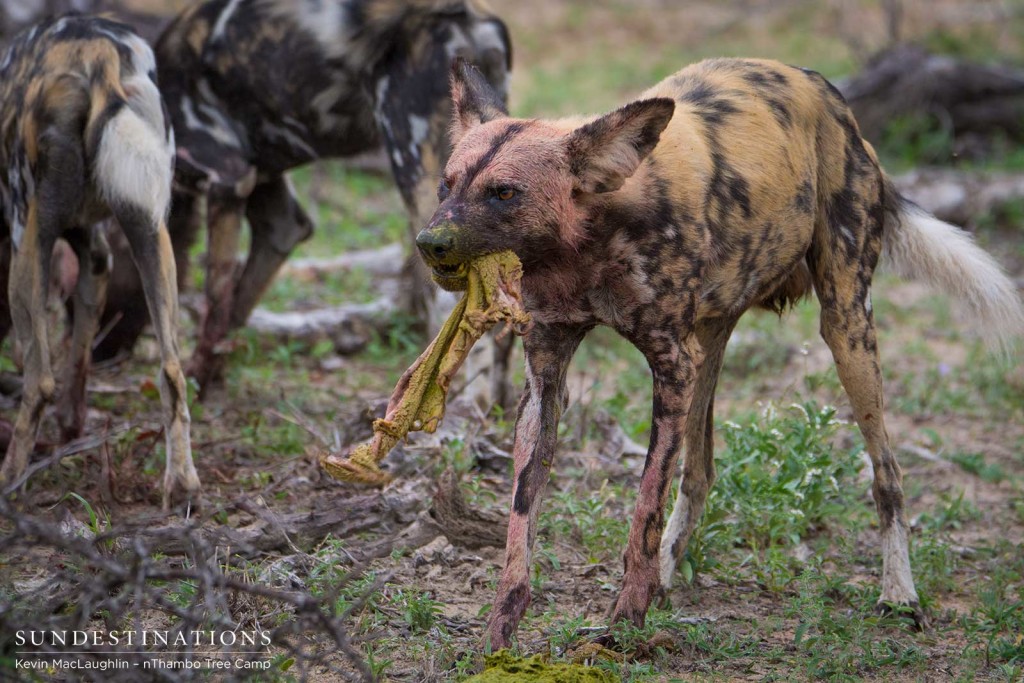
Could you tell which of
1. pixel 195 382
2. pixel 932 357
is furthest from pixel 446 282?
pixel 932 357

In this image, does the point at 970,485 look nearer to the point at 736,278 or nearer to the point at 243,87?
the point at 736,278

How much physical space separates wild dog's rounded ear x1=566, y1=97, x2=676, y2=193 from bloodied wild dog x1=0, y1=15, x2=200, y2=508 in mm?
1728

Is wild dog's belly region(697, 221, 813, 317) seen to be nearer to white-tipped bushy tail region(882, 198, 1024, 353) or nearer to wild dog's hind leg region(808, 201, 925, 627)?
wild dog's hind leg region(808, 201, 925, 627)

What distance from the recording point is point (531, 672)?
3062mm

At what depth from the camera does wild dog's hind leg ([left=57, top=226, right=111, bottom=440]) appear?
4.83 meters

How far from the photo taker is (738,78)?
13.3ft

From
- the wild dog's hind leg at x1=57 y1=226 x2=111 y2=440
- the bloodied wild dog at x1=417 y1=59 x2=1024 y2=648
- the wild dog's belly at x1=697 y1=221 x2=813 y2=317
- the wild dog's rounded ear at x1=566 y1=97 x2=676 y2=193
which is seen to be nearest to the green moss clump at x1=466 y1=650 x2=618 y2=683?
the bloodied wild dog at x1=417 y1=59 x2=1024 y2=648

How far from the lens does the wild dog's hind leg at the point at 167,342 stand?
4324mm

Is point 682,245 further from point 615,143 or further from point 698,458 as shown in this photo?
point 698,458

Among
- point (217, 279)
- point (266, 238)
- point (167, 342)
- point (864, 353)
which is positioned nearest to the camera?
point (864, 353)

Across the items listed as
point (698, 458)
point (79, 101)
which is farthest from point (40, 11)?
point (698, 458)

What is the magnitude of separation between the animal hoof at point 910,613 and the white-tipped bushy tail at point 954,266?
1.05 meters

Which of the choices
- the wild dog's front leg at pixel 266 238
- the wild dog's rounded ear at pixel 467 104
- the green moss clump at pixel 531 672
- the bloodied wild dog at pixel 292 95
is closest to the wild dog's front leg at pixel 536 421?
the green moss clump at pixel 531 672

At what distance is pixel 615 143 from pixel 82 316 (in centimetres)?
261
